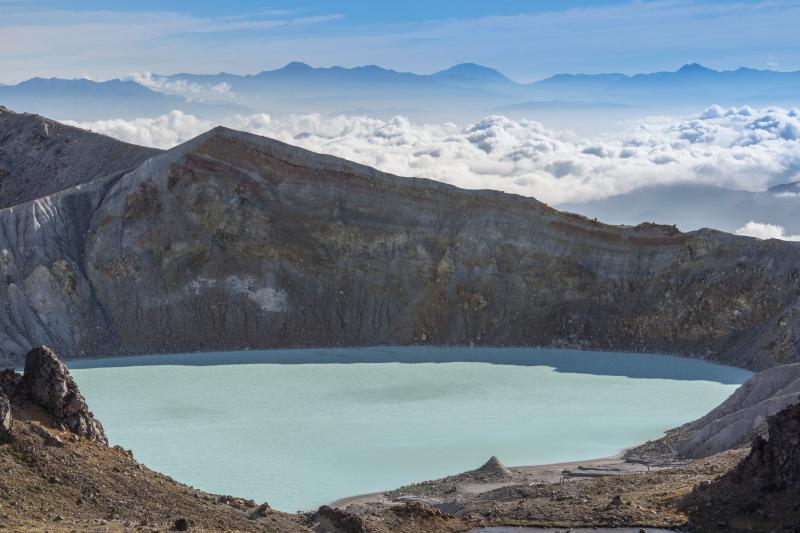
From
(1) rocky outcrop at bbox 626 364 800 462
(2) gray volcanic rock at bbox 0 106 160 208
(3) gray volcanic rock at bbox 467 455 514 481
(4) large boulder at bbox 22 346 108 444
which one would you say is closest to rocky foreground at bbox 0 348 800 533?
(4) large boulder at bbox 22 346 108 444

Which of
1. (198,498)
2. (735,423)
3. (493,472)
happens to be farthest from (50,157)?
(198,498)

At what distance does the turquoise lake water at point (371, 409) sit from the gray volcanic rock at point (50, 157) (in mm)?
17289

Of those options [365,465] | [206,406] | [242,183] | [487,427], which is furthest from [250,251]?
[365,465]

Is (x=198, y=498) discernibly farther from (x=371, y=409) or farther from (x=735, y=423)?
(x=371, y=409)

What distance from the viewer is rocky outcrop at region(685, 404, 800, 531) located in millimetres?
19203

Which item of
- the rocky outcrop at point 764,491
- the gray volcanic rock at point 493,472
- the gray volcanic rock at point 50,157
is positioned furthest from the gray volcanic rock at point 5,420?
the gray volcanic rock at point 50,157

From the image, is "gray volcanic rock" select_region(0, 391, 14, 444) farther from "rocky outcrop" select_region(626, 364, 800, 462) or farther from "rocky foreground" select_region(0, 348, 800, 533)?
"rocky outcrop" select_region(626, 364, 800, 462)

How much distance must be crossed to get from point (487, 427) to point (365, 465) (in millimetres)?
5857

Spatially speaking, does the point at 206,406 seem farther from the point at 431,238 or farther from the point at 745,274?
the point at 745,274

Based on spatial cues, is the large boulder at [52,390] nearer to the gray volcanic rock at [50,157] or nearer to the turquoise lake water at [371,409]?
the turquoise lake water at [371,409]

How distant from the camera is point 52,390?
793 inches

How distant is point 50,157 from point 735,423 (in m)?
47.4

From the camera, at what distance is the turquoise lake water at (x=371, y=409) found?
96.0 ft

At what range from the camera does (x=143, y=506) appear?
61.8 ft
